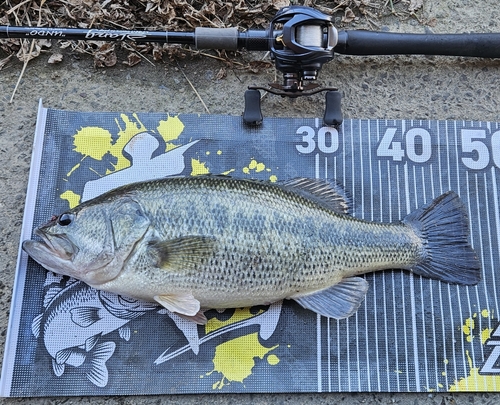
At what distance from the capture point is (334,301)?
216 centimetres

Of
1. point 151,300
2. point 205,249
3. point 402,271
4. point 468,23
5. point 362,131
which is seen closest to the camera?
point 205,249

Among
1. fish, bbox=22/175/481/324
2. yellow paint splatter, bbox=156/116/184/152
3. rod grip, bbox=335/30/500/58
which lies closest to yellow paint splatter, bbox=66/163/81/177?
fish, bbox=22/175/481/324

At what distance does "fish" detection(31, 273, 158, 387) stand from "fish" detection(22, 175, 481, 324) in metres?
0.16

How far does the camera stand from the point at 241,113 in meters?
2.48

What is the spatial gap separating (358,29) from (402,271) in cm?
136

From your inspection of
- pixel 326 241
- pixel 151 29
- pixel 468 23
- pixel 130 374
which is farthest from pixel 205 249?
pixel 468 23

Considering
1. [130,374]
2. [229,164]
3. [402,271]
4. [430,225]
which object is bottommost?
[130,374]

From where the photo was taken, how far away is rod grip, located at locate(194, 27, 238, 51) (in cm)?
225

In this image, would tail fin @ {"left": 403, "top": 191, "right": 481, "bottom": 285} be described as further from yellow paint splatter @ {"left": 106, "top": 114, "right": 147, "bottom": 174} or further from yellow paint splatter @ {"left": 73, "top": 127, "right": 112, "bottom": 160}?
yellow paint splatter @ {"left": 73, "top": 127, "right": 112, "bottom": 160}

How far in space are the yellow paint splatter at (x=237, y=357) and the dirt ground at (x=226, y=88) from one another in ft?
3.95

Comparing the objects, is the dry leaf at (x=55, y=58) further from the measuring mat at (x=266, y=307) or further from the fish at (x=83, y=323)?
the fish at (x=83, y=323)

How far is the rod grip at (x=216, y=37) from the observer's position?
88.6 inches

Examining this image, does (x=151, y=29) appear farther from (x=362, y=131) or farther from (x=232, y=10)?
(x=362, y=131)

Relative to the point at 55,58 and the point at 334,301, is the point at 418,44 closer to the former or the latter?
the point at 334,301
